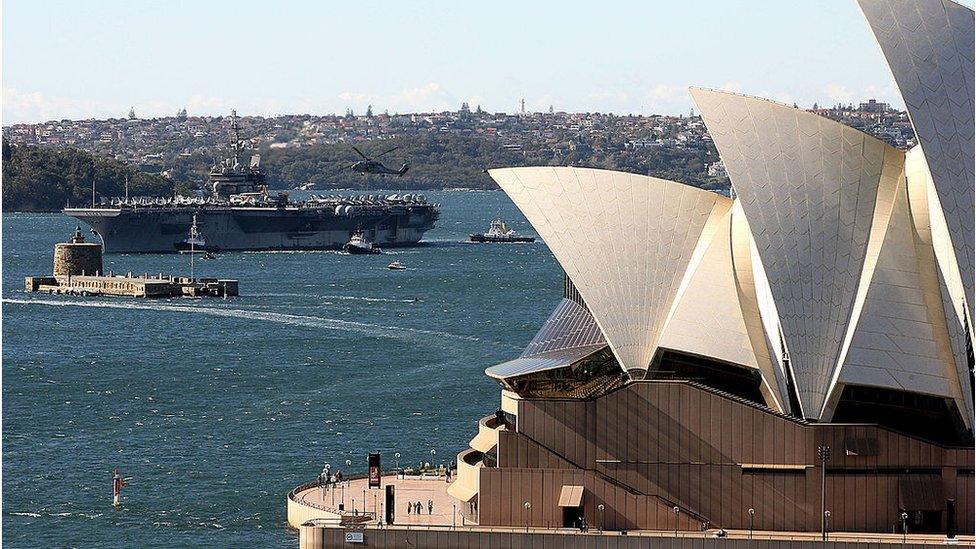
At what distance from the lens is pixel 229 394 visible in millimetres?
73938

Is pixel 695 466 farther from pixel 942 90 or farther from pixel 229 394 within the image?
pixel 229 394

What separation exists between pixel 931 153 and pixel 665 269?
21.7 feet

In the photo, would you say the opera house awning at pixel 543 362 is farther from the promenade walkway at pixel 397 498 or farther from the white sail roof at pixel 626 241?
the promenade walkway at pixel 397 498

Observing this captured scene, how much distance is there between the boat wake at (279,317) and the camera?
3868 inches

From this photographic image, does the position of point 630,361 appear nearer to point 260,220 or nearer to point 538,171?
point 538,171

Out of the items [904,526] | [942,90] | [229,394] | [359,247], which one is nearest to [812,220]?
[942,90]

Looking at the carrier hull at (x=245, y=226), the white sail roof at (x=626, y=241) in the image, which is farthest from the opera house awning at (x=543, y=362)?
the carrier hull at (x=245, y=226)

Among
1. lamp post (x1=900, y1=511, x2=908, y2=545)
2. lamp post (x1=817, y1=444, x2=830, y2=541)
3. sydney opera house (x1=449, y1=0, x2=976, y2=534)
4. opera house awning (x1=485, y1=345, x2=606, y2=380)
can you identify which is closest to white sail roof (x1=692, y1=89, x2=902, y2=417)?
sydney opera house (x1=449, y1=0, x2=976, y2=534)

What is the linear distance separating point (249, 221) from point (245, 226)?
70 cm

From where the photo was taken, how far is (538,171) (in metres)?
43.9

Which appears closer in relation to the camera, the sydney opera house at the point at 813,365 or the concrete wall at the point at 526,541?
the concrete wall at the point at 526,541

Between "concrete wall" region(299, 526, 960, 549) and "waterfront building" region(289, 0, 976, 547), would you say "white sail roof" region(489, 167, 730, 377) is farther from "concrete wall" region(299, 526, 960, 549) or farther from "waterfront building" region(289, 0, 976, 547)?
"concrete wall" region(299, 526, 960, 549)

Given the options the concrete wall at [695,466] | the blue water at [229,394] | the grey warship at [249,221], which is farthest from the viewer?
the grey warship at [249,221]

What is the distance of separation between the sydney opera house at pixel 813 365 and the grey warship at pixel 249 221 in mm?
136566
